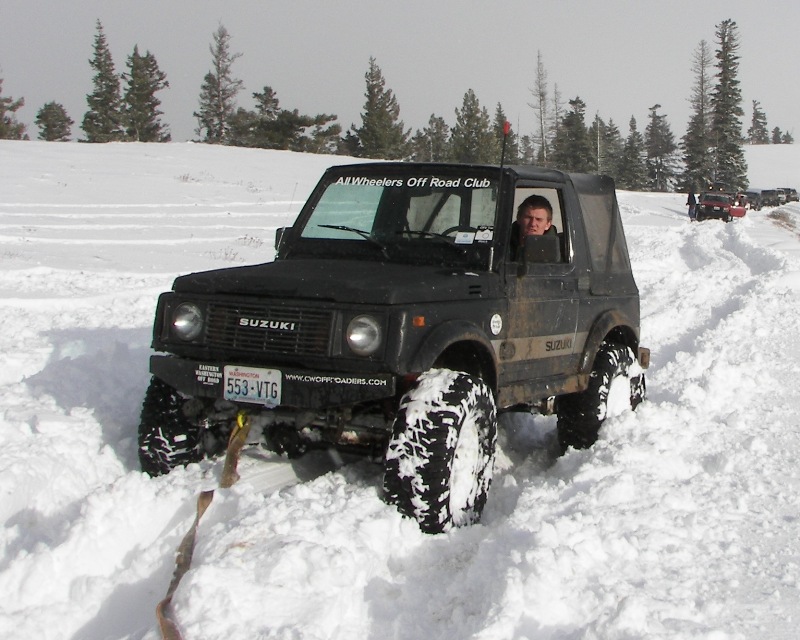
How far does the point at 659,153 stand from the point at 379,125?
169 ft

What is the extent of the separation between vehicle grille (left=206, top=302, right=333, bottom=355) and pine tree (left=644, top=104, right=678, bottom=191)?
95.1 meters

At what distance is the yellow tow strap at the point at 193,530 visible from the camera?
3025 mm

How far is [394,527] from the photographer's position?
4004 mm

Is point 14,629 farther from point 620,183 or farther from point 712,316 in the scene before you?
point 620,183

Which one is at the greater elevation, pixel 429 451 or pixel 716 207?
pixel 716 207

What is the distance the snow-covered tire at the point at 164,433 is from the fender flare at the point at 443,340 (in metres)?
1.38

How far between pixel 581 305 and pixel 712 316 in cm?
615

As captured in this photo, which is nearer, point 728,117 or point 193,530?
point 193,530

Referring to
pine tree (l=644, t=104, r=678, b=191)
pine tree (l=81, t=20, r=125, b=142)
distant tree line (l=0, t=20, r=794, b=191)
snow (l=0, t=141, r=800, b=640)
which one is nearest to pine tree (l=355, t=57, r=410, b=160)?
Result: distant tree line (l=0, t=20, r=794, b=191)

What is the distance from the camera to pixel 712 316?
445 inches

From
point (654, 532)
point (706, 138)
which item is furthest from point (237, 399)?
point (706, 138)

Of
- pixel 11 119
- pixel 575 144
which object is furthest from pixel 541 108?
pixel 11 119

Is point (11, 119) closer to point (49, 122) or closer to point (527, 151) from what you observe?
point (49, 122)

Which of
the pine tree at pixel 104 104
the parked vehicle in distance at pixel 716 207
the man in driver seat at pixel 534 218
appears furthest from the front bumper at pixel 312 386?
the pine tree at pixel 104 104
